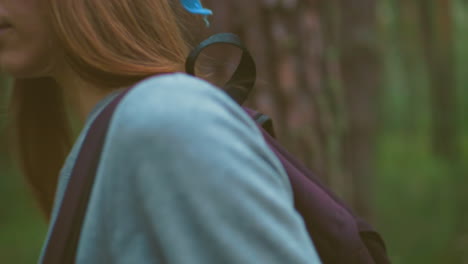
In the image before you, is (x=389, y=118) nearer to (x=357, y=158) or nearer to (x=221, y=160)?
(x=357, y=158)

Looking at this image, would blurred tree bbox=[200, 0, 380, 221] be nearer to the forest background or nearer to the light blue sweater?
the forest background

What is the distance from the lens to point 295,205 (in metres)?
1.20

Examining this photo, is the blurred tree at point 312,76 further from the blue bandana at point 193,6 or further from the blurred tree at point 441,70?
the blurred tree at point 441,70

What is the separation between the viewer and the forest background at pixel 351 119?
3.10m

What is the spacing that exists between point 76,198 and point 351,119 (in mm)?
3317

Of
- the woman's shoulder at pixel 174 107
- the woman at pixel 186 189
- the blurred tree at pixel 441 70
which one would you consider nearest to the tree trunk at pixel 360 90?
the woman at pixel 186 189

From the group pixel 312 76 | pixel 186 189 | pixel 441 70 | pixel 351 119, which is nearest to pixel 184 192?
pixel 186 189

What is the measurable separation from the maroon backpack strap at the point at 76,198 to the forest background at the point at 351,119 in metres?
0.62

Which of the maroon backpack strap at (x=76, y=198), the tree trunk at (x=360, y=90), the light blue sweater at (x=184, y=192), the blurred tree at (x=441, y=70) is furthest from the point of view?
the blurred tree at (x=441, y=70)

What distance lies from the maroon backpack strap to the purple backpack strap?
32cm

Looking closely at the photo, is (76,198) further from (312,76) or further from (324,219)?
(312,76)

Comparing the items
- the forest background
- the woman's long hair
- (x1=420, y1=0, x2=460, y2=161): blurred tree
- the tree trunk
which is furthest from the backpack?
(x1=420, y1=0, x2=460, y2=161): blurred tree

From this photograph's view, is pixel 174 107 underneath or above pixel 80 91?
above

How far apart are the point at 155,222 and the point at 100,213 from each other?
0.31 feet
